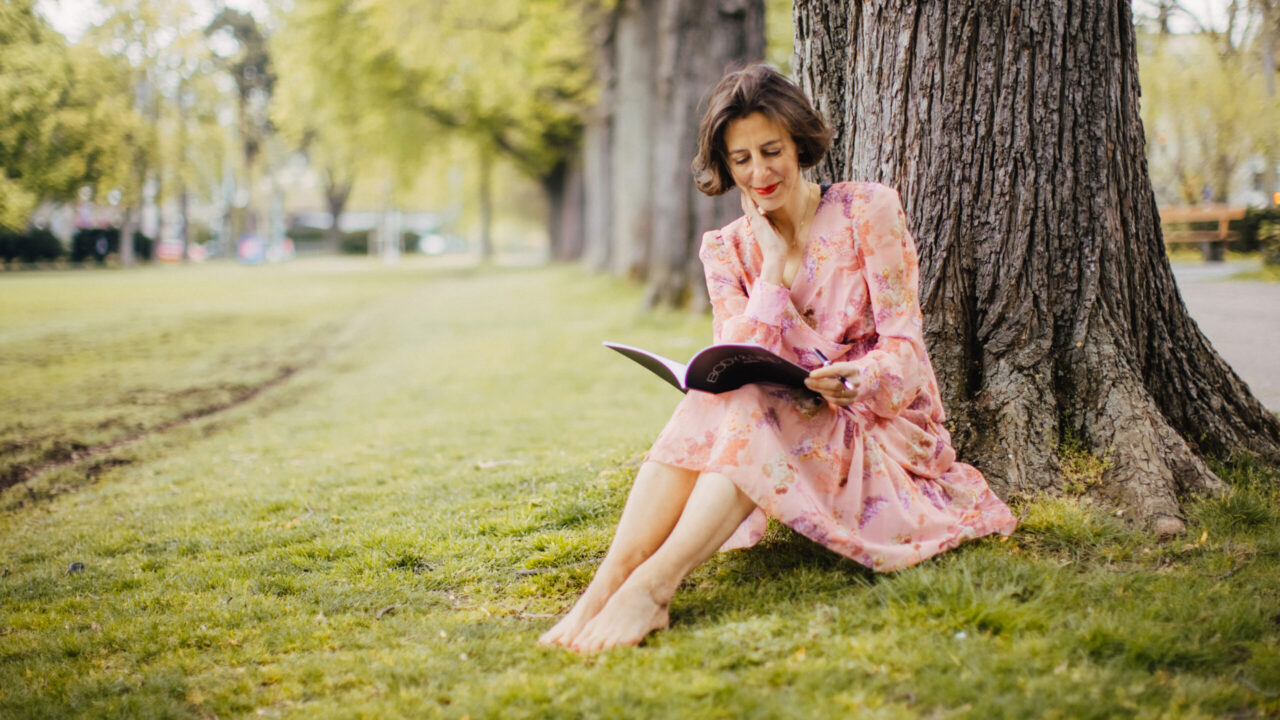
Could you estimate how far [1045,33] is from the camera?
11.9 ft

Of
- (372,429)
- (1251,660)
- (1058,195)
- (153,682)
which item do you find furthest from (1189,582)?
(372,429)

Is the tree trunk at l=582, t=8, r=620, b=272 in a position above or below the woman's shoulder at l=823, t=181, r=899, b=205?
above

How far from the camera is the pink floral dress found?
2953mm

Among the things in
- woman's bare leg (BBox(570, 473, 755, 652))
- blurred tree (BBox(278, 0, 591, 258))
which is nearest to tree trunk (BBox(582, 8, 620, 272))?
blurred tree (BBox(278, 0, 591, 258))

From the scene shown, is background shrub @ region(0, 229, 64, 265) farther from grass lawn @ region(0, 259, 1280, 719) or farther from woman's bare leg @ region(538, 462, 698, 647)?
woman's bare leg @ region(538, 462, 698, 647)

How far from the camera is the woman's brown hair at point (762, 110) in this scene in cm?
316

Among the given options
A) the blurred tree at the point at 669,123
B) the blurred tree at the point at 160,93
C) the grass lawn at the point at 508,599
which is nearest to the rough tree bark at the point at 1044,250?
the grass lawn at the point at 508,599

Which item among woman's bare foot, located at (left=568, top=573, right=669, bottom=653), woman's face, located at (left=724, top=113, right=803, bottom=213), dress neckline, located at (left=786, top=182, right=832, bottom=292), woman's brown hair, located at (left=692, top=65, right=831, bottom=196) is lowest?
woman's bare foot, located at (left=568, top=573, right=669, bottom=653)

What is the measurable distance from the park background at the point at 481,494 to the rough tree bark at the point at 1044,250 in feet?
0.62

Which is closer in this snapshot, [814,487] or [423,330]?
[814,487]

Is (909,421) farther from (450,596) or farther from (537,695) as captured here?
(450,596)

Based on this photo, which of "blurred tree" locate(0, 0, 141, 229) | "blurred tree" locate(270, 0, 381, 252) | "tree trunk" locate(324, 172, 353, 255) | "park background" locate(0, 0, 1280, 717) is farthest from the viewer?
"tree trunk" locate(324, 172, 353, 255)

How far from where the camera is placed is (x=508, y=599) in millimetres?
3500

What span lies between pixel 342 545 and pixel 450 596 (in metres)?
0.93
